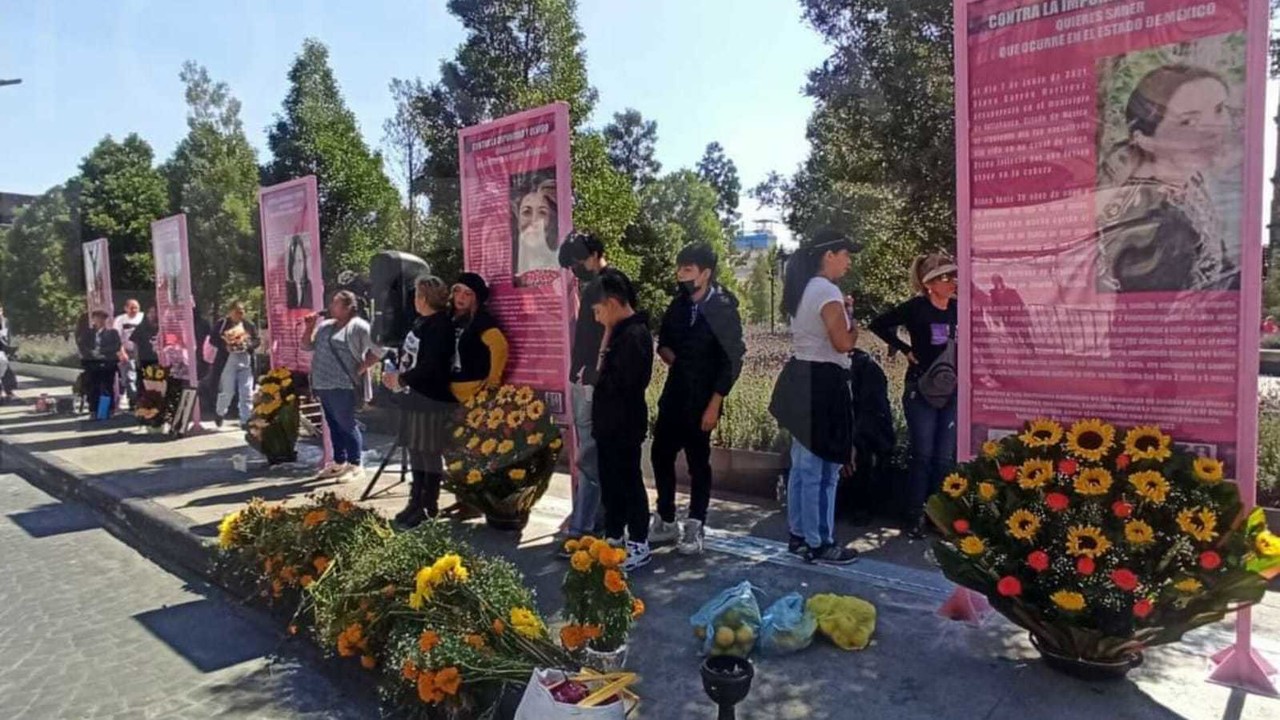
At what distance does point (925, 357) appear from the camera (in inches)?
195

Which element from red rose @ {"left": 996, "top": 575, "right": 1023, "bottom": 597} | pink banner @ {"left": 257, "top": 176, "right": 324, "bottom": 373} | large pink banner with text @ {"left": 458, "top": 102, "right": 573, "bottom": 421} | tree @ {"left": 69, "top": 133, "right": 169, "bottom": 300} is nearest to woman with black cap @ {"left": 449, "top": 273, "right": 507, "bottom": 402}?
large pink banner with text @ {"left": 458, "top": 102, "right": 573, "bottom": 421}

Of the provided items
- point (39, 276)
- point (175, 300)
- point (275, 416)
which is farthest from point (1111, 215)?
point (39, 276)

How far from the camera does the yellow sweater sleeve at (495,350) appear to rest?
5.68m

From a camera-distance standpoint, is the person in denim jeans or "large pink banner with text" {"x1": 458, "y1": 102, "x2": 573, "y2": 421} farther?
"large pink banner with text" {"x1": 458, "y1": 102, "x2": 573, "y2": 421}

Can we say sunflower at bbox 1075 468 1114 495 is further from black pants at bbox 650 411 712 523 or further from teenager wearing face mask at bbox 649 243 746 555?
black pants at bbox 650 411 712 523

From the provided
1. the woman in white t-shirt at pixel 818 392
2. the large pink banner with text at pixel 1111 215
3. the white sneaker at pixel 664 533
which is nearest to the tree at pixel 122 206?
the white sneaker at pixel 664 533

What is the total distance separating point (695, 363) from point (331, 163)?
37.3 ft

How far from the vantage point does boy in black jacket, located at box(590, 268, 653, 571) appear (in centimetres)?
448

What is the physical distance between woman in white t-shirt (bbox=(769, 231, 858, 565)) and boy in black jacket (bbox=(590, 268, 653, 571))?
0.79 metres

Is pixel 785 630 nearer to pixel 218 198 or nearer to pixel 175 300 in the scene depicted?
pixel 175 300

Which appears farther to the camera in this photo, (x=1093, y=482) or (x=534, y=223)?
(x=534, y=223)

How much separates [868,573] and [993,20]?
8.81 ft

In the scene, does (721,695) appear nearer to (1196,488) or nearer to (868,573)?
(1196,488)

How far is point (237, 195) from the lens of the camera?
1834 cm
